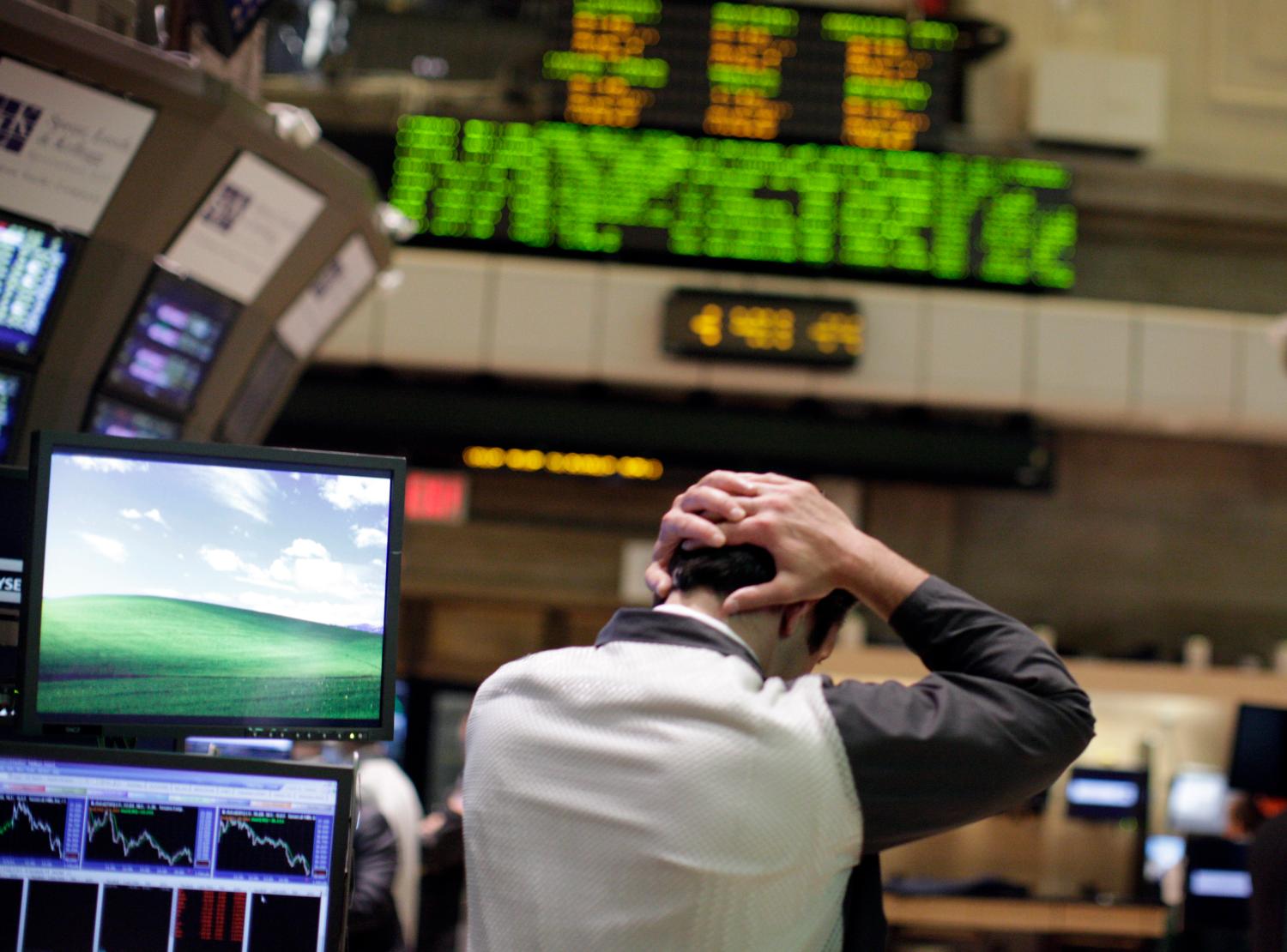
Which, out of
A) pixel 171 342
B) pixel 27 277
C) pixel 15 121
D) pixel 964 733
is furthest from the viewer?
pixel 171 342

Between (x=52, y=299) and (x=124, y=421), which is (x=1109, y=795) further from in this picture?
(x=52, y=299)

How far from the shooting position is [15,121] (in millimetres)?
2420

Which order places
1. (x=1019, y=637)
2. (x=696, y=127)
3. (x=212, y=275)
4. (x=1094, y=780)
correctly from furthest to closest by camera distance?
(x=1094, y=780) → (x=696, y=127) → (x=212, y=275) → (x=1019, y=637)

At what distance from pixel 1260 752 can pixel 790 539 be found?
238 inches

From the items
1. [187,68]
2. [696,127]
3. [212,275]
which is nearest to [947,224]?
[696,127]

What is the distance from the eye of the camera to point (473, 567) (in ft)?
22.8

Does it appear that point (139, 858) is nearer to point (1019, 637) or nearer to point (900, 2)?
point (1019, 637)

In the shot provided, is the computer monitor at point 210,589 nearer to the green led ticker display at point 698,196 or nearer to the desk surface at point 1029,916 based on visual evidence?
the green led ticker display at point 698,196

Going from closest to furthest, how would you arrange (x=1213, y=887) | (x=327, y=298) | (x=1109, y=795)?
(x=327, y=298) < (x=1213, y=887) < (x=1109, y=795)

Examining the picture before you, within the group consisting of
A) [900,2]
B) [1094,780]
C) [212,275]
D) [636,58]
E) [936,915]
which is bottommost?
[936,915]

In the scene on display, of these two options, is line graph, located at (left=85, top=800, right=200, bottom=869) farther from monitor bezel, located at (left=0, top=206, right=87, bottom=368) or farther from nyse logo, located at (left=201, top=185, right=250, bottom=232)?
nyse logo, located at (left=201, top=185, right=250, bottom=232)

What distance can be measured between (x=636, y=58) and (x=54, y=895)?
5335 millimetres

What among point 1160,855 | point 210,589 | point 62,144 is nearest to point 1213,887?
point 1160,855

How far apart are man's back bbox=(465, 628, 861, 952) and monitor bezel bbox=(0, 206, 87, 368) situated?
1.83m
